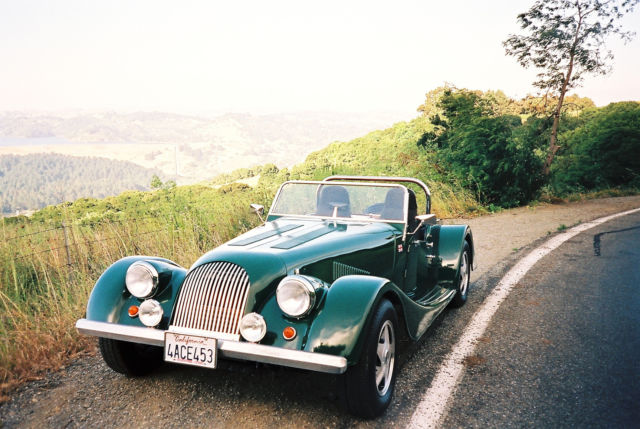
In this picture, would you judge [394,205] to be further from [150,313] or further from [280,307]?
[150,313]

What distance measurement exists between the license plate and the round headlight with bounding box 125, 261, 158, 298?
0.51 metres

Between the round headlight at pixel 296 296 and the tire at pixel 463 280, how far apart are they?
2.67 m

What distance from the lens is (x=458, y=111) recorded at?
47.6 ft

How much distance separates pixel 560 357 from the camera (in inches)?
153

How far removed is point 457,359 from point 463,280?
172 centimetres

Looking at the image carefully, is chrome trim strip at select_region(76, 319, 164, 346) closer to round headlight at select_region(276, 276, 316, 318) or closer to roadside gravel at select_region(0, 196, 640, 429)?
roadside gravel at select_region(0, 196, 640, 429)

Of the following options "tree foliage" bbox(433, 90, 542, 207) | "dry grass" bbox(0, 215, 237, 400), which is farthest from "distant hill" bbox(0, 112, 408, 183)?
"dry grass" bbox(0, 215, 237, 400)

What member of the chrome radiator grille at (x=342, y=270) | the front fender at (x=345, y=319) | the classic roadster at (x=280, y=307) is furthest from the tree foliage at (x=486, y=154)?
the front fender at (x=345, y=319)

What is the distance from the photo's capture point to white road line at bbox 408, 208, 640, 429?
3.00 m

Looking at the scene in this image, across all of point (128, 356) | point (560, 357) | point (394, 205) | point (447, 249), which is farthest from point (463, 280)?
point (128, 356)

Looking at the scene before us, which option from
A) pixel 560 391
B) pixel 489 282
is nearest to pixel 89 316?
pixel 560 391

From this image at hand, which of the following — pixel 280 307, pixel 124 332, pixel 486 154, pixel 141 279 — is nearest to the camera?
pixel 280 307

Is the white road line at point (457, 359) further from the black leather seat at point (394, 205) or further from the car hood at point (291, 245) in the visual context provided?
the black leather seat at point (394, 205)

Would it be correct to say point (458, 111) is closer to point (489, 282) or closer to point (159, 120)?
point (489, 282)
